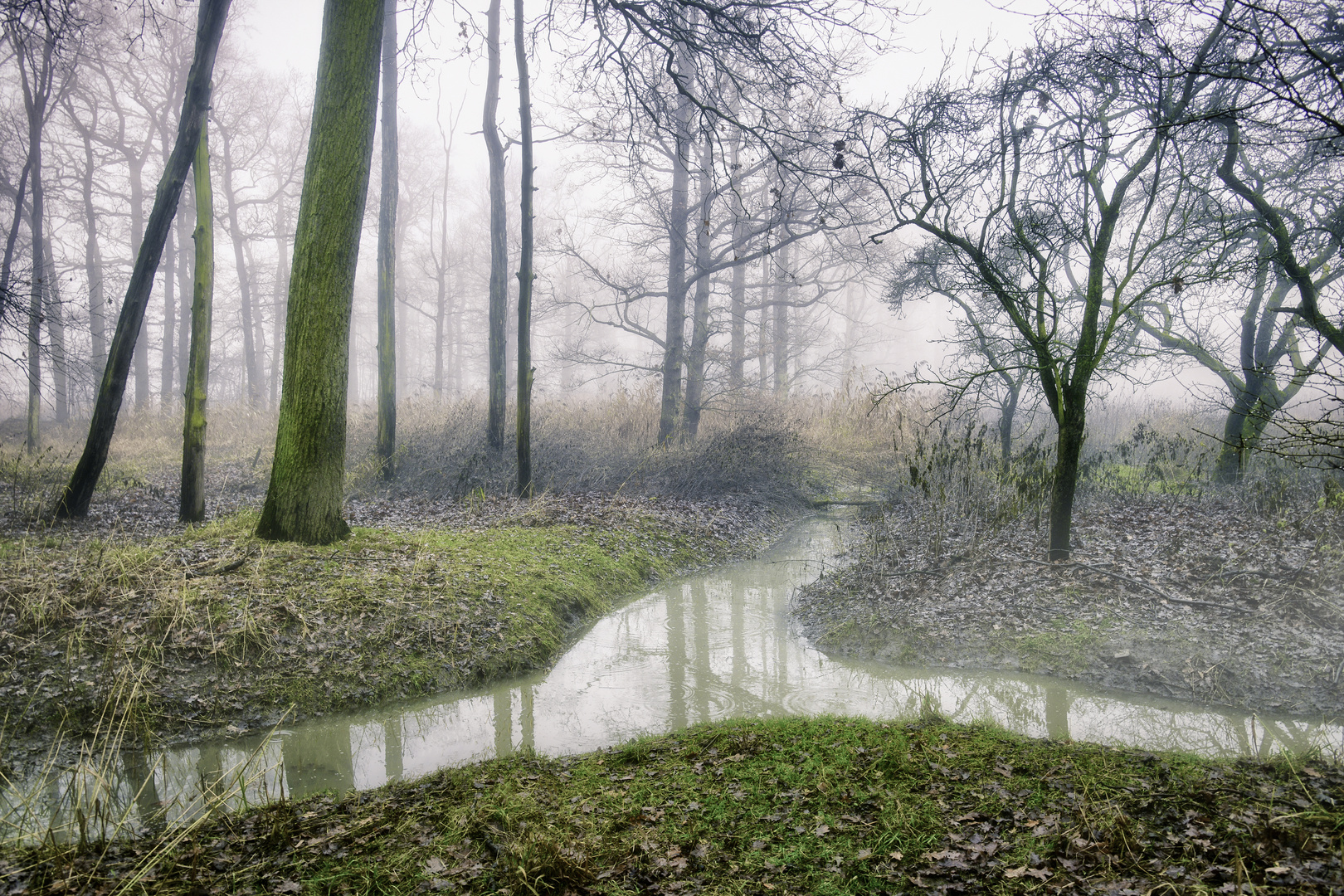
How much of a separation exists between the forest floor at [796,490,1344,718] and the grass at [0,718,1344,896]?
230cm

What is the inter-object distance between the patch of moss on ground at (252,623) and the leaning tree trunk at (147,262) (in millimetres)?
1380

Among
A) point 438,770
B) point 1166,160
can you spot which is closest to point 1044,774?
point 438,770

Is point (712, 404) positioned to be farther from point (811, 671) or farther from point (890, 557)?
point (811, 671)

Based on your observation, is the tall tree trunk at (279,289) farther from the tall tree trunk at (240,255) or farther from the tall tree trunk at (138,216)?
the tall tree trunk at (138,216)

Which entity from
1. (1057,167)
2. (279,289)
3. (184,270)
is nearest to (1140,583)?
(1057,167)

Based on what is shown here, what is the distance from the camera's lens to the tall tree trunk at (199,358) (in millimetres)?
7770

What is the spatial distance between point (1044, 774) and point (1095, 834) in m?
0.66

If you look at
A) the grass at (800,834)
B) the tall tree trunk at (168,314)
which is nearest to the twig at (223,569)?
the grass at (800,834)

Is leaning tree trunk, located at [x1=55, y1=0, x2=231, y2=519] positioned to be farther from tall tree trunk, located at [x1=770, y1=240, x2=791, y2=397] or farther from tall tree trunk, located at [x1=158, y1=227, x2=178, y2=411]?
tall tree trunk, located at [x1=158, y1=227, x2=178, y2=411]

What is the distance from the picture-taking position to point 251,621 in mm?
5160

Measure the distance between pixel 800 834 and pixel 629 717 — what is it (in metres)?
2.31

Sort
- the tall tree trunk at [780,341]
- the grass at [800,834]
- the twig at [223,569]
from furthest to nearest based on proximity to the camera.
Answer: the tall tree trunk at [780,341], the twig at [223,569], the grass at [800,834]

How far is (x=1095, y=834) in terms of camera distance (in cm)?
259

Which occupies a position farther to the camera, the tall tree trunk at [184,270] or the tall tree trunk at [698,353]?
the tall tree trunk at [184,270]
